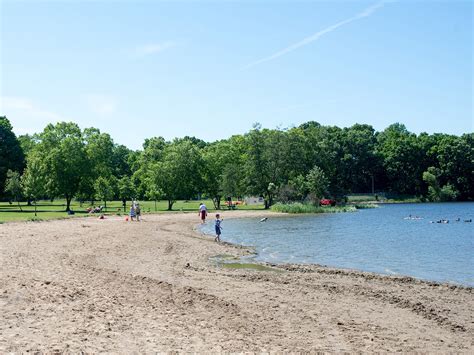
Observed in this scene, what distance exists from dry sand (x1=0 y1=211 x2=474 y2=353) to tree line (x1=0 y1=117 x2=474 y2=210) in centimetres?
5383

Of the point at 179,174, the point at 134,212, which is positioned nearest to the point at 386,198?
the point at 179,174

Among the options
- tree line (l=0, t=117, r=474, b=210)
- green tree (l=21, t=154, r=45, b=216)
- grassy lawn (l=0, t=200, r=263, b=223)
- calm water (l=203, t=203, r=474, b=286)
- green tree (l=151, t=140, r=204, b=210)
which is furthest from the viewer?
green tree (l=151, t=140, r=204, b=210)

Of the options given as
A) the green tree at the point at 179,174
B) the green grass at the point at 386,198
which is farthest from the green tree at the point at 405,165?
the green tree at the point at 179,174

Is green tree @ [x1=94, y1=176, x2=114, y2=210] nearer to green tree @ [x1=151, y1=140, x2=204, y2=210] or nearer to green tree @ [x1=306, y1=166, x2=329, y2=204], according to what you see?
green tree @ [x1=151, y1=140, x2=204, y2=210]

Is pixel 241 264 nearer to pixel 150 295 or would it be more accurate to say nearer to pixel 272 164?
pixel 150 295

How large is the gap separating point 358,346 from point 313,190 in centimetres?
7142

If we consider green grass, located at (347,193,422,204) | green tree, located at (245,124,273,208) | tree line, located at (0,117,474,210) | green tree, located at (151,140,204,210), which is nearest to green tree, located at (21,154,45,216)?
tree line, located at (0,117,474,210)

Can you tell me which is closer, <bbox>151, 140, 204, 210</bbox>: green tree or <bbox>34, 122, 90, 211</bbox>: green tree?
<bbox>34, 122, 90, 211</bbox>: green tree

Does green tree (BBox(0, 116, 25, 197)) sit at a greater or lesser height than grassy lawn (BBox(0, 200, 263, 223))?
greater

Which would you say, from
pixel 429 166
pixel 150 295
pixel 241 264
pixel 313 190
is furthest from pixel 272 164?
pixel 150 295

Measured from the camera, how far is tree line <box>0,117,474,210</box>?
234ft

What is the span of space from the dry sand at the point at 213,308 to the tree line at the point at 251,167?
53831mm

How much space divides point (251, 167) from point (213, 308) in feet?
234

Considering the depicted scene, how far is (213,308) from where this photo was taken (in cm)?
1225
